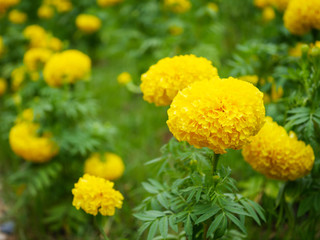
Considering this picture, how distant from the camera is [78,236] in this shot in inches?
96.5

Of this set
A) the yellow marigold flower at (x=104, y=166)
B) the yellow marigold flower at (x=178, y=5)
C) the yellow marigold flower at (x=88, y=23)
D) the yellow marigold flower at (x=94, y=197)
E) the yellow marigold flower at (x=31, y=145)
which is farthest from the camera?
the yellow marigold flower at (x=88, y=23)

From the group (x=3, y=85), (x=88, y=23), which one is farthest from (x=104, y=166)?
(x=88, y=23)

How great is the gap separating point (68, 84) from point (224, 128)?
6.16 ft

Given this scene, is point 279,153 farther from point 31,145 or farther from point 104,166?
point 31,145

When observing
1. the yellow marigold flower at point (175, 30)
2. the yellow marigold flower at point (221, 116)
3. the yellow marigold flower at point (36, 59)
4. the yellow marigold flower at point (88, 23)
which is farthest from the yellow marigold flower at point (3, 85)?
the yellow marigold flower at point (221, 116)

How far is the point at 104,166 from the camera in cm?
249

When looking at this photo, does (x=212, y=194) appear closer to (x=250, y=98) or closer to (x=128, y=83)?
(x=250, y=98)

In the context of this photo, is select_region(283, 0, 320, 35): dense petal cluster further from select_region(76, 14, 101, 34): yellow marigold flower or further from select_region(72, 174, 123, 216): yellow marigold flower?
select_region(76, 14, 101, 34): yellow marigold flower

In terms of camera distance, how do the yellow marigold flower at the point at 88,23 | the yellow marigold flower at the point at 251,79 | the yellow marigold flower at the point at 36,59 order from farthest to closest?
Result: the yellow marigold flower at the point at 88,23, the yellow marigold flower at the point at 36,59, the yellow marigold flower at the point at 251,79

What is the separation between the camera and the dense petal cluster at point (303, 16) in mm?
1774

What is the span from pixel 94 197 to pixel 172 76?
0.58m

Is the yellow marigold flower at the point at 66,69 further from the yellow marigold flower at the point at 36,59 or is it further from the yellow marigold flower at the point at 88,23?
the yellow marigold flower at the point at 88,23

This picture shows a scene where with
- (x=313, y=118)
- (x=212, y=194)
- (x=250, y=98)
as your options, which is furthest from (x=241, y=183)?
(x=250, y=98)

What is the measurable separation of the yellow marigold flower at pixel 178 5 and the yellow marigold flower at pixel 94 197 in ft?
9.18
